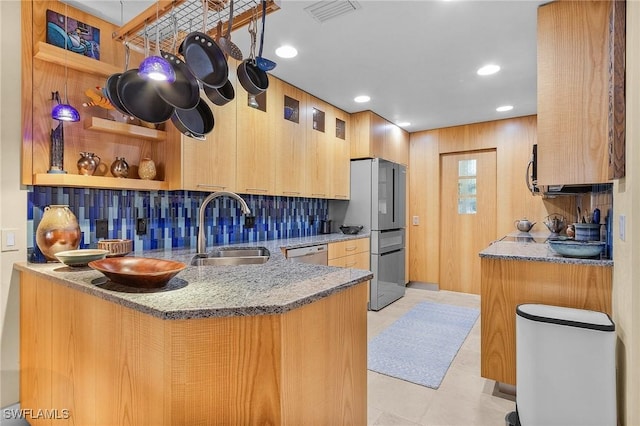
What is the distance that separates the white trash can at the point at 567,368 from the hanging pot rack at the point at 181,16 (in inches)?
80.6

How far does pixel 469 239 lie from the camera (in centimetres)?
507

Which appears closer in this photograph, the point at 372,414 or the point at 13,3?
the point at 13,3

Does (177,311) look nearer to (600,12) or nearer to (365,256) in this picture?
(600,12)

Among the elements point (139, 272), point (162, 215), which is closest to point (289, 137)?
point (162, 215)

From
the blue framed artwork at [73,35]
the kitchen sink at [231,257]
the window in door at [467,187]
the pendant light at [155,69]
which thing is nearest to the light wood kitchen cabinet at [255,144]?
the kitchen sink at [231,257]

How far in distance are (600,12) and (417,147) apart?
11.5ft

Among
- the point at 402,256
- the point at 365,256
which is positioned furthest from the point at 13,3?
the point at 402,256

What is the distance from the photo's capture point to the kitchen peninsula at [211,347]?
1.00 metres

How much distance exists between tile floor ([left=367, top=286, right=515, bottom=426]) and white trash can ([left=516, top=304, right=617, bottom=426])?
0.30m

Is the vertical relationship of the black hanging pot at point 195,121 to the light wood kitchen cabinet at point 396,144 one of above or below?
below

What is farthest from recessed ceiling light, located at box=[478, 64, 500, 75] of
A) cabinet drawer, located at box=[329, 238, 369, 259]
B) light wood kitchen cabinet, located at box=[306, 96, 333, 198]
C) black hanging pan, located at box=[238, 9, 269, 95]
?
black hanging pan, located at box=[238, 9, 269, 95]

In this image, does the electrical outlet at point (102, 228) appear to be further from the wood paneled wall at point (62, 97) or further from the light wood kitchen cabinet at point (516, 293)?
the light wood kitchen cabinet at point (516, 293)

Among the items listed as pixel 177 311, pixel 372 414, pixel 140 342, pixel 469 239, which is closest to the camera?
pixel 177 311

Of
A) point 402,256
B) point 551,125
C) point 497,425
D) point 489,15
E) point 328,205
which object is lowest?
point 497,425
